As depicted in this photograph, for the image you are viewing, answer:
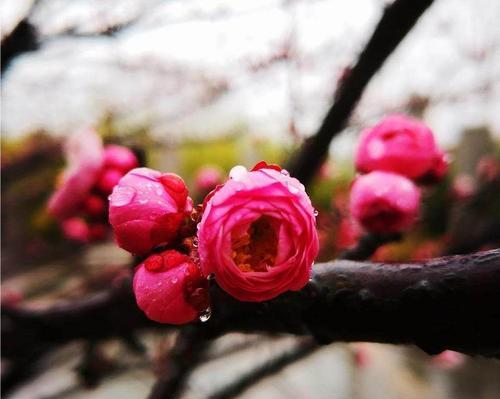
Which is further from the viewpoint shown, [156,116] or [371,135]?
[156,116]

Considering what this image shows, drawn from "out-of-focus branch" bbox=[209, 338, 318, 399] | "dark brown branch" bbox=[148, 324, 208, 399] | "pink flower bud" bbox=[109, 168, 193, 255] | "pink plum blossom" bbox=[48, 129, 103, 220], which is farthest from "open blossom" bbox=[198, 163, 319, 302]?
"out-of-focus branch" bbox=[209, 338, 318, 399]

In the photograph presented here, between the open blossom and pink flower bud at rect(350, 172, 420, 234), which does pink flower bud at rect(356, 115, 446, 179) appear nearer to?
pink flower bud at rect(350, 172, 420, 234)

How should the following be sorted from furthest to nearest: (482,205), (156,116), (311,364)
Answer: (156,116) < (311,364) < (482,205)

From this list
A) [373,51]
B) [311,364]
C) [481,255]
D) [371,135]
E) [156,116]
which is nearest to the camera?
[481,255]

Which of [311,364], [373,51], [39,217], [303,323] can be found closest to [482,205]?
[311,364]

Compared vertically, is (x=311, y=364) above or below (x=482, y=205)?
below

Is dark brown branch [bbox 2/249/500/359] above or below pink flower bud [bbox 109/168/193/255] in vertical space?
below

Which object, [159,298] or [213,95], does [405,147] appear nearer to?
[159,298]
